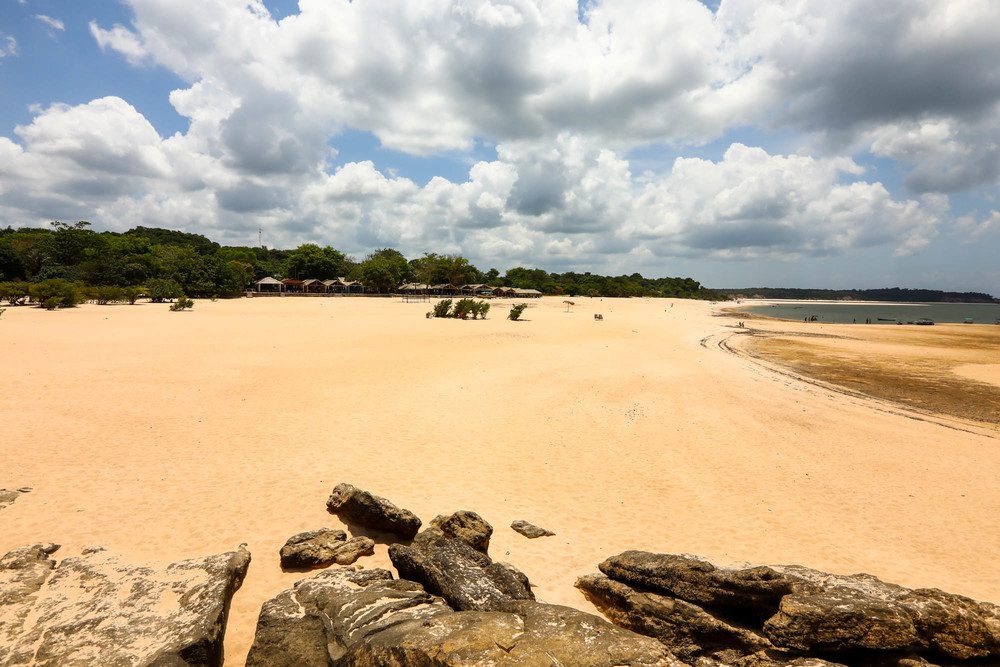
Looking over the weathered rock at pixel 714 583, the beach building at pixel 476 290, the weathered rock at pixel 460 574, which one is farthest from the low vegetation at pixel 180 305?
the beach building at pixel 476 290

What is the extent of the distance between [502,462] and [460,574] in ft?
19.4

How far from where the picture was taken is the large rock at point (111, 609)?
15.3 feet

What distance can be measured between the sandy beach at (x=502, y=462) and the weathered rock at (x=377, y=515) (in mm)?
591

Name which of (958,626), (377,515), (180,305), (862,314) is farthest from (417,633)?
(862,314)

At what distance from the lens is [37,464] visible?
10.1m

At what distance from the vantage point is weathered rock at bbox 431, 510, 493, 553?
7516 millimetres

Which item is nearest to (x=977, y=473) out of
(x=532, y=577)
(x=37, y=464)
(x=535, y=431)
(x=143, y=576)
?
(x=535, y=431)

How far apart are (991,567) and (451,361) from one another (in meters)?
19.8

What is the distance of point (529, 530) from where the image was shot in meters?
8.59

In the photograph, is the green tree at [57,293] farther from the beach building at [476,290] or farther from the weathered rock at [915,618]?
the beach building at [476,290]

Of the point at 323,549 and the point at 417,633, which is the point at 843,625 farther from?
the point at 323,549

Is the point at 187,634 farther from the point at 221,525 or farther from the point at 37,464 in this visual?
the point at 37,464

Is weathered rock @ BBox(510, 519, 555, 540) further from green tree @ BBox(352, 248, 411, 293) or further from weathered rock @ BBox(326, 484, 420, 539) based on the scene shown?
green tree @ BBox(352, 248, 411, 293)

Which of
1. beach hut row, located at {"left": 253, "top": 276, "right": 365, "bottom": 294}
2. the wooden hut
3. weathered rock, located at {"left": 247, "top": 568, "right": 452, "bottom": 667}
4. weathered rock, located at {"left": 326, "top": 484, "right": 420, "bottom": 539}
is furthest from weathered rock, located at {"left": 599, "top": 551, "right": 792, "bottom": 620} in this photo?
the wooden hut
